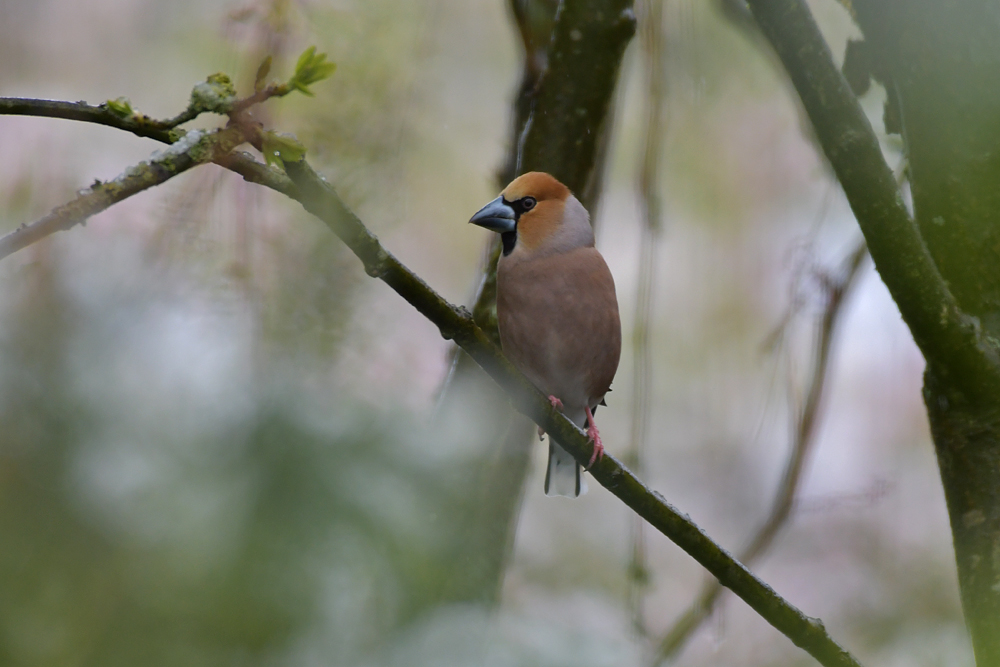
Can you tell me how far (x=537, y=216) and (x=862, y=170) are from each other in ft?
3.67

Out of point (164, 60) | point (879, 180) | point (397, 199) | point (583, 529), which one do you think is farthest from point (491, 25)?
point (397, 199)

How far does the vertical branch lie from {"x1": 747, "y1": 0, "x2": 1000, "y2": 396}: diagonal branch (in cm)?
89

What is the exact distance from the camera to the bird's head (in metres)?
2.93

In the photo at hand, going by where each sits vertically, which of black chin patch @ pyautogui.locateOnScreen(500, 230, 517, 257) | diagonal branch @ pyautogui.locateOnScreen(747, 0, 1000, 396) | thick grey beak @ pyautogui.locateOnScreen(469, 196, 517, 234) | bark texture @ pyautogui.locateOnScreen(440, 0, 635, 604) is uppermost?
bark texture @ pyautogui.locateOnScreen(440, 0, 635, 604)

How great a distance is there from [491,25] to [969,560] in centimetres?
340

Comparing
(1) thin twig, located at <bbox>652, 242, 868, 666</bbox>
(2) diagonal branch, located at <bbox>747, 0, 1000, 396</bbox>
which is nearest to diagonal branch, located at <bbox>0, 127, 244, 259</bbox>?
(2) diagonal branch, located at <bbox>747, 0, 1000, 396</bbox>

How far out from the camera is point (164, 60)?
2803 millimetres

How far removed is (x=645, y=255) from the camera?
3.13 meters

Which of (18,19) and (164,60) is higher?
(164,60)

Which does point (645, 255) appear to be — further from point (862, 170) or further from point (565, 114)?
point (862, 170)

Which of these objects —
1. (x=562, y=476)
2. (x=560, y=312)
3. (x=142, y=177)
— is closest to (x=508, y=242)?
(x=560, y=312)

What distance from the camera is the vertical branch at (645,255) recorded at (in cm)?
274

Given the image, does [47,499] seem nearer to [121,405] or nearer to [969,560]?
[121,405]

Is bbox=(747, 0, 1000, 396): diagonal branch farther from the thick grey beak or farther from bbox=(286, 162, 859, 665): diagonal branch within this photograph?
the thick grey beak
